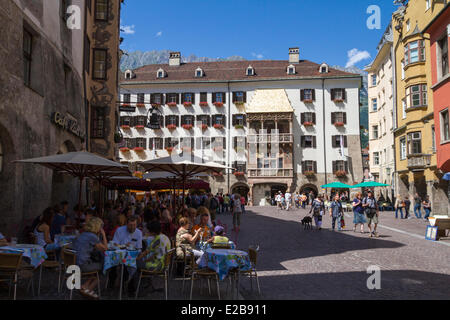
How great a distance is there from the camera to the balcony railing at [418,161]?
93.6 ft

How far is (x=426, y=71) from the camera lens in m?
28.9

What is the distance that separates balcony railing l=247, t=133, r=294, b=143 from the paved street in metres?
32.4

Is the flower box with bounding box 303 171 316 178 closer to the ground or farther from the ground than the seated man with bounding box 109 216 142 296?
farther from the ground

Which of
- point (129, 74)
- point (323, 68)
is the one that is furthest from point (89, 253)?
point (129, 74)

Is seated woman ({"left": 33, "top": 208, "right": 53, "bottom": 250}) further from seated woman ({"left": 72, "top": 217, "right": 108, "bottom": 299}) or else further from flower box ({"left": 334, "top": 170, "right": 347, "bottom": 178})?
flower box ({"left": 334, "top": 170, "right": 347, "bottom": 178})

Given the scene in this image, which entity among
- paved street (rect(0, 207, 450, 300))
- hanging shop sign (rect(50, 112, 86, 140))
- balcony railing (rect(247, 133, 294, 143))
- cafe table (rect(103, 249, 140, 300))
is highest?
balcony railing (rect(247, 133, 294, 143))

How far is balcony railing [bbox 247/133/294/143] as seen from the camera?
4816 cm

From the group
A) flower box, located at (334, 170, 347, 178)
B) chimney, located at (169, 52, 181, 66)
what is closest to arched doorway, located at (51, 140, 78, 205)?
flower box, located at (334, 170, 347, 178)

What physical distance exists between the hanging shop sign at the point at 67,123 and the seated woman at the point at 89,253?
8600 millimetres

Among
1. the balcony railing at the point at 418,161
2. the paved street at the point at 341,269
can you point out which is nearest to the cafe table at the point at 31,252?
the paved street at the point at 341,269

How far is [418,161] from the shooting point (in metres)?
29.3

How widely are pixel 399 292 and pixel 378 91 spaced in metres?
40.3
